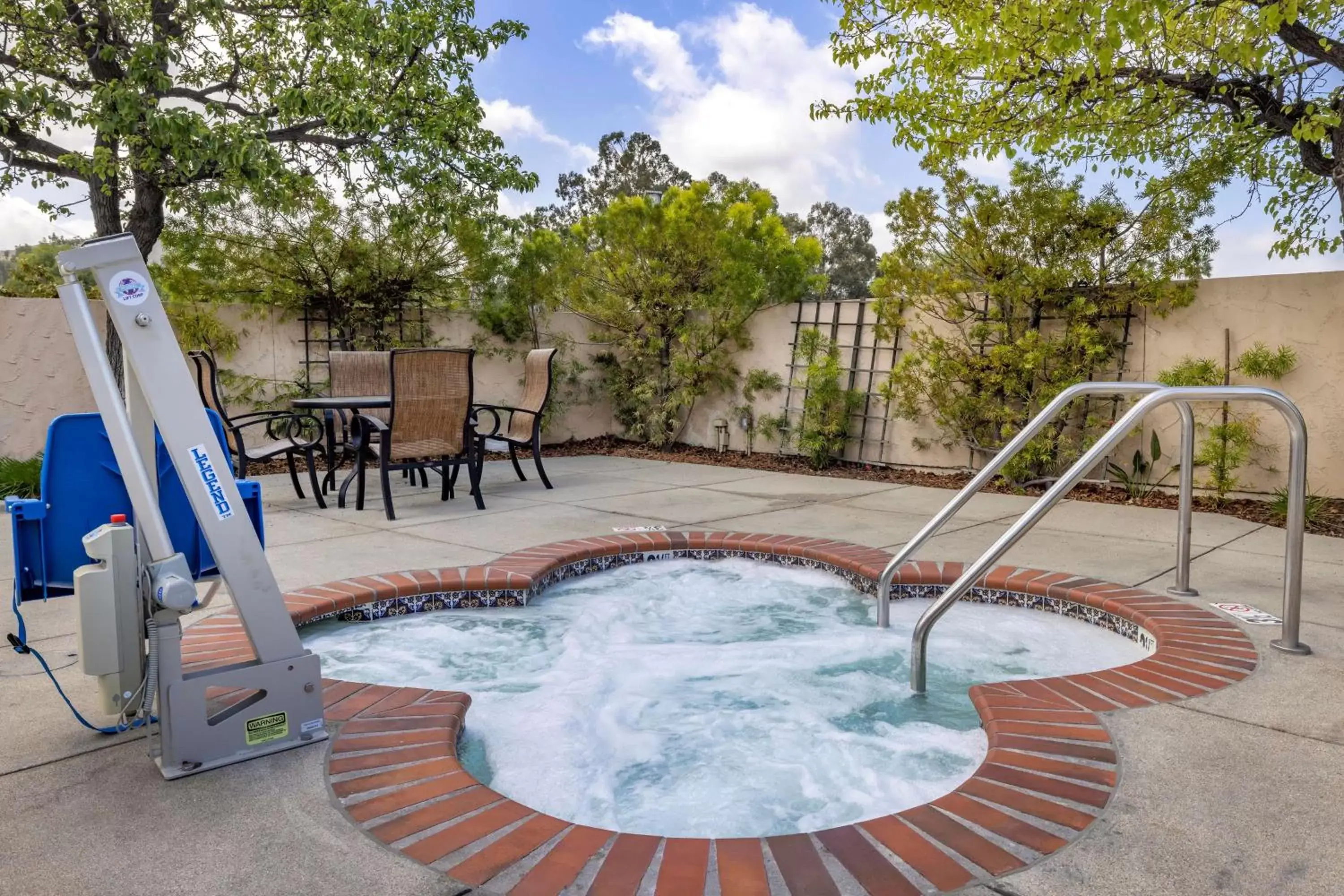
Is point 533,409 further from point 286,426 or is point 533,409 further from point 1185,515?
point 1185,515

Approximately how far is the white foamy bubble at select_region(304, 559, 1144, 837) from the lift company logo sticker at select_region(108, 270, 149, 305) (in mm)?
1239

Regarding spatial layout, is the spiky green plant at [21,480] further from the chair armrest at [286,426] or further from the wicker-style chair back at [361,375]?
the wicker-style chair back at [361,375]

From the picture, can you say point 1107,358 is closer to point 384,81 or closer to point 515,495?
point 515,495

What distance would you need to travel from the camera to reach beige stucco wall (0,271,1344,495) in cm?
512

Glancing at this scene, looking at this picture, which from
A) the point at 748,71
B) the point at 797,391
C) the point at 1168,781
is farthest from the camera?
the point at 748,71

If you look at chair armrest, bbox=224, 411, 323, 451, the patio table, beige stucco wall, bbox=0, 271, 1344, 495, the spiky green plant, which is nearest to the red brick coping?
the patio table

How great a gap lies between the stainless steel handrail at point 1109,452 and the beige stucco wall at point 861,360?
340cm

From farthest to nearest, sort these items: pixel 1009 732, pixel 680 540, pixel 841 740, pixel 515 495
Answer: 1. pixel 515 495
2. pixel 680 540
3. pixel 841 740
4. pixel 1009 732

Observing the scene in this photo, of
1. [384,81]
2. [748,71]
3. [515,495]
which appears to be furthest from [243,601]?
[748,71]

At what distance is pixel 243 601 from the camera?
173 centimetres

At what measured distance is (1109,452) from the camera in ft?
6.86

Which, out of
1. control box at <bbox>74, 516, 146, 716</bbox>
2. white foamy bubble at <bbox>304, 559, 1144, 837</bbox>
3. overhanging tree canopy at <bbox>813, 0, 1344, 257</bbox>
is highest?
overhanging tree canopy at <bbox>813, 0, 1344, 257</bbox>

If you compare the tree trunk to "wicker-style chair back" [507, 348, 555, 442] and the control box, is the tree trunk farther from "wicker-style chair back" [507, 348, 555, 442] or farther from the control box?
the control box

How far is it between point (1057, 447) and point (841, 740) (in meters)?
4.32
